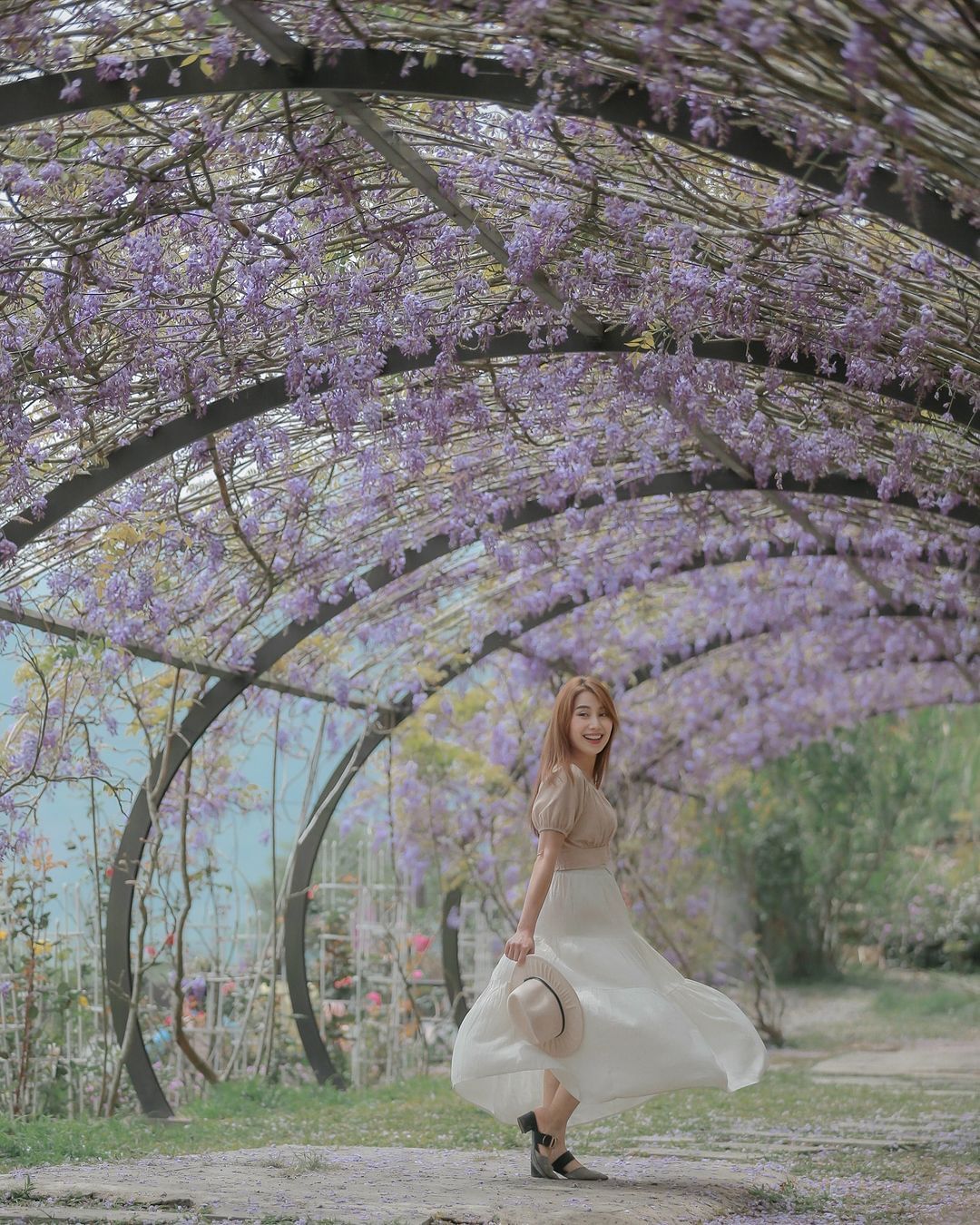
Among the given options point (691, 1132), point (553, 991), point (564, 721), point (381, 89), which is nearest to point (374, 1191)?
point (553, 991)

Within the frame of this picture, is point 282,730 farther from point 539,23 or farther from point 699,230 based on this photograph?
point 539,23

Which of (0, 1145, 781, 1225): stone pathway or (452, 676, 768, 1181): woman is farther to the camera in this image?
(452, 676, 768, 1181): woman

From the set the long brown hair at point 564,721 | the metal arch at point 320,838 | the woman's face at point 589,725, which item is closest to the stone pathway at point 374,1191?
the long brown hair at point 564,721

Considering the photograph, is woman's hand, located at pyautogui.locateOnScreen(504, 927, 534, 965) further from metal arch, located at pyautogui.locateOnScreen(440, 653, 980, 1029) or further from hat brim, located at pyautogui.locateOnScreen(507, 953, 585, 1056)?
metal arch, located at pyautogui.locateOnScreen(440, 653, 980, 1029)

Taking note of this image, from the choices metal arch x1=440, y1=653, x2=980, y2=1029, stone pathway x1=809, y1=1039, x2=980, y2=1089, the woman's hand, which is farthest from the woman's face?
metal arch x1=440, y1=653, x2=980, y2=1029

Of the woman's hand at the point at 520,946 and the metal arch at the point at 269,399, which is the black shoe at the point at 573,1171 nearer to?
the woman's hand at the point at 520,946

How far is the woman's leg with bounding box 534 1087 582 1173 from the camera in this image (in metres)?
4.34

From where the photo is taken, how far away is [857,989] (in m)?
15.9

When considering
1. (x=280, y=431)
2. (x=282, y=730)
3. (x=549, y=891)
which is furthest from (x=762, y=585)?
(x=549, y=891)

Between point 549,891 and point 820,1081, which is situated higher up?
point 549,891

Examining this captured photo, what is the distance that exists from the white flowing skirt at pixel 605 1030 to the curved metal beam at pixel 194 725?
2585mm

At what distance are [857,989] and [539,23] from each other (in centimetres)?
1425

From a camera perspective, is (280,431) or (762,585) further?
(762,585)

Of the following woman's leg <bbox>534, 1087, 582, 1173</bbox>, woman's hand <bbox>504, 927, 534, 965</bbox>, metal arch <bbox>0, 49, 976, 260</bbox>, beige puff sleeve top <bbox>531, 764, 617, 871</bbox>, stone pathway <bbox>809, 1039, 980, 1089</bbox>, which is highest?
metal arch <bbox>0, 49, 976, 260</bbox>
